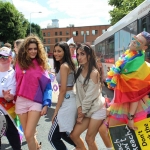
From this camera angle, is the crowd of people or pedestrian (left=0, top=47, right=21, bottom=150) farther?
pedestrian (left=0, top=47, right=21, bottom=150)

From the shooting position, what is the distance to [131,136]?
9.30 feet

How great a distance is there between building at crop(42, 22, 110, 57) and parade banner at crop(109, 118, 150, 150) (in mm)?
82414

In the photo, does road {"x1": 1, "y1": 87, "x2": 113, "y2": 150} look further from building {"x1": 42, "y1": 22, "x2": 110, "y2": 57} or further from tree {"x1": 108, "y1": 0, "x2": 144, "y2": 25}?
building {"x1": 42, "y1": 22, "x2": 110, "y2": 57}

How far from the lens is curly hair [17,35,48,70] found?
11.6 ft

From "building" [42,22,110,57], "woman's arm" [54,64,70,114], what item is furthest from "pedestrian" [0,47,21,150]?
"building" [42,22,110,57]

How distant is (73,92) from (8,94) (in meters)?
0.92

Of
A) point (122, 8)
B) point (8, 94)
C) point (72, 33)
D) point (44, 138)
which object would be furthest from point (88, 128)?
point (72, 33)

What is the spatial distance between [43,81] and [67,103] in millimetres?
525

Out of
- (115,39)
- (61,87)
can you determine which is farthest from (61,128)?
(115,39)

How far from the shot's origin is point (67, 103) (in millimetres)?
3277

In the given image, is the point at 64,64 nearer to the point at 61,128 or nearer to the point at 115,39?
the point at 61,128

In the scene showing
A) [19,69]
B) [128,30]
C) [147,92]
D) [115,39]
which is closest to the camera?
[147,92]

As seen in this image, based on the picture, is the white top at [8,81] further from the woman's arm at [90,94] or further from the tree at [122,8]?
the tree at [122,8]

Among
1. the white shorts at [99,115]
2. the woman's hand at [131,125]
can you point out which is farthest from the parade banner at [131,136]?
the white shorts at [99,115]
